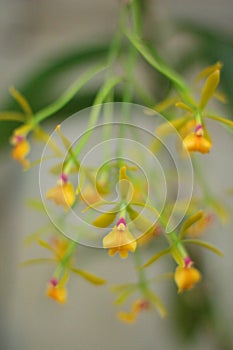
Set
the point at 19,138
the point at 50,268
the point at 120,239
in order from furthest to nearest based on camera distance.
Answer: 1. the point at 50,268
2. the point at 19,138
3. the point at 120,239

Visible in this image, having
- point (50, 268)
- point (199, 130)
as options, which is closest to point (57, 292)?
point (199, 130)

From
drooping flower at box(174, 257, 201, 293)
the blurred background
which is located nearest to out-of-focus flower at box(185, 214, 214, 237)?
drooping flower at box(174, 257, 201, 293)

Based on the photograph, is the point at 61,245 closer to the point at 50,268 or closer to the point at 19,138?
the point at 19,138

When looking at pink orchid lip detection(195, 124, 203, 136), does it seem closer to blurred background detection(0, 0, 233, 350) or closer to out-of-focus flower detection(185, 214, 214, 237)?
out-of-focus flower detection(185, 214, 214, 237)

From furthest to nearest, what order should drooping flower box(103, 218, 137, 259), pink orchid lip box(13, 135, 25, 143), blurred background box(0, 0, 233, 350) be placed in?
blurred background box(0, 0, 233, 350)
pink orchid lip box(13, 135, 25, 143)
drooping flower box(103, 218, 137, 259)

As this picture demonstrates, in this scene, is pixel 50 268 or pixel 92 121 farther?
pixel 50 268

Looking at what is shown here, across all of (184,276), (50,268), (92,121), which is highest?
(50,268)

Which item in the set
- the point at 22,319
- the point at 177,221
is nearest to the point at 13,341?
the point at 22,319

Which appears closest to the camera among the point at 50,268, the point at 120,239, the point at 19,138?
the point at 120,239

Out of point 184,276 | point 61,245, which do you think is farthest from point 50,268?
point 184,276

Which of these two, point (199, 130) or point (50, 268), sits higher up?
point (50, 268)

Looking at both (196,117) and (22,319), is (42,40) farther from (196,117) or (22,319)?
(196,117)
